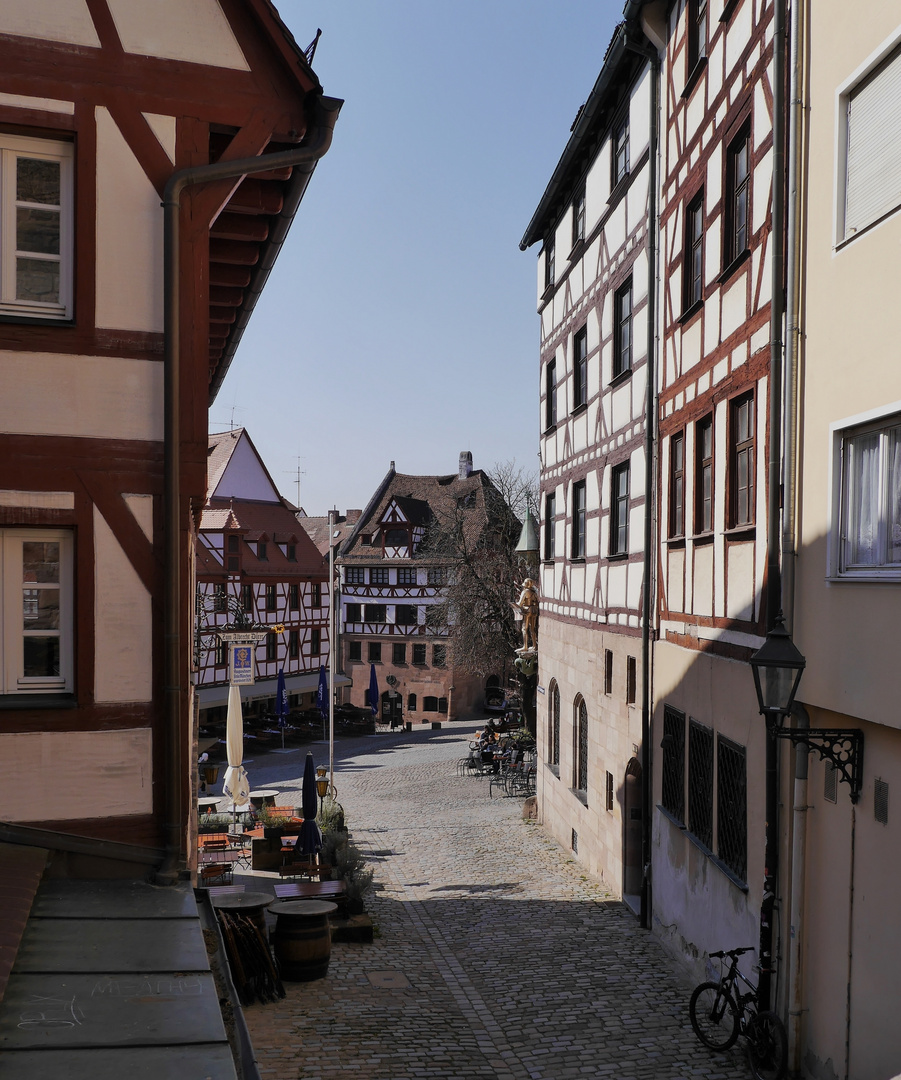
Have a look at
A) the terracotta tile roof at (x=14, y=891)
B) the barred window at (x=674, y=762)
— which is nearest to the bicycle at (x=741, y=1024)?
the barred window at (x=674, y=762)

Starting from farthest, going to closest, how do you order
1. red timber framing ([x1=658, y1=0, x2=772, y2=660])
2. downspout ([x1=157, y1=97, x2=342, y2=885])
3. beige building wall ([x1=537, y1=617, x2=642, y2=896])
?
beige building wall ([x1=537, y1=617, x2=642, y2=896]) < red timber framing ([x1=658, y1=0, x2=772, y2=660]) < downspout ([x1=157, y1=97, x2=342, y2=885])

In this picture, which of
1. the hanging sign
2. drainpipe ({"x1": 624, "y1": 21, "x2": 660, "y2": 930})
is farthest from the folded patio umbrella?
drainpipe ({"x1": 624, "y1": 21, "x2": 660, "y2": 930})

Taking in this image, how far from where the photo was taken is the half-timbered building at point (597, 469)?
47.5 feet

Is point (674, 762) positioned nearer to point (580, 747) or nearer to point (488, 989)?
point (488, 989)

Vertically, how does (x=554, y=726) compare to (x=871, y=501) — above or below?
below

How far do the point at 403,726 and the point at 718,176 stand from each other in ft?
121

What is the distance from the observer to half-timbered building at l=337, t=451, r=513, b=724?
49.0 m

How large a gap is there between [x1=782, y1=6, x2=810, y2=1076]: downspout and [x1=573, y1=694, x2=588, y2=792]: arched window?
31.7 feet

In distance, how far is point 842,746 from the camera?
25.0ft

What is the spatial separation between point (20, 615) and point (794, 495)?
6.00 meters

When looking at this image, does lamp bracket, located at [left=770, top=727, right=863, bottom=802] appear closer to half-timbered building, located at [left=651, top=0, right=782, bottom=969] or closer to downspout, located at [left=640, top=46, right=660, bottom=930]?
half-timbered building, located at [left=651, top=0, right=782, bottom=969]

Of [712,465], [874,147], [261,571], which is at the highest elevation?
[874,147]

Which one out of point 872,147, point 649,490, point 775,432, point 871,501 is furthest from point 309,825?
point 872,147

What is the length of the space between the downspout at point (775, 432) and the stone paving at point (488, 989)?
163 centimetres
